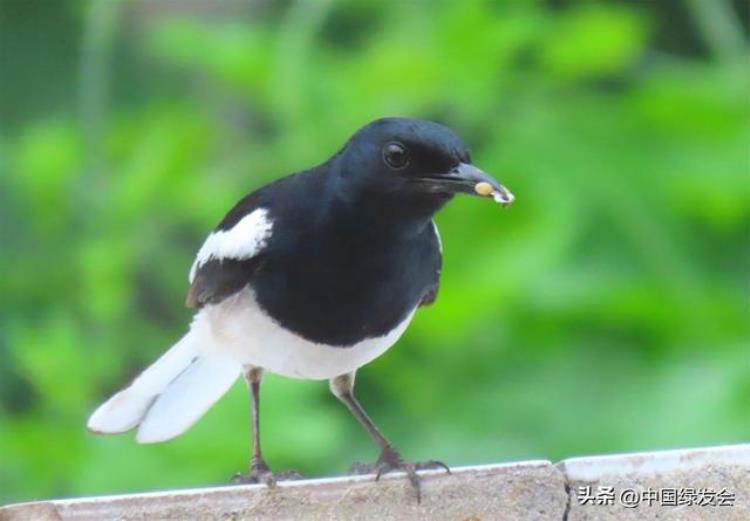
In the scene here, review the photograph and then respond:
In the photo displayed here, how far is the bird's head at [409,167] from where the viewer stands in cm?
328

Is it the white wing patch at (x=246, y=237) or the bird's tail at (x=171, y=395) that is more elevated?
the white wing patch at (x=246, y=237)

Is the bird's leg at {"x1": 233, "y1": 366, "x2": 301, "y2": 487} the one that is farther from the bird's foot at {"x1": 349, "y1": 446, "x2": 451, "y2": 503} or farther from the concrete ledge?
the concrete ledge

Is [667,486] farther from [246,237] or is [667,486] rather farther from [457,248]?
[457,248]

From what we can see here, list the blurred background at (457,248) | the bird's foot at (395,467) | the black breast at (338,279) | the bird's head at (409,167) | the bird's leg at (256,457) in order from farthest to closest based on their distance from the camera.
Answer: the blurred background at (457,248) < the bird's leg at (256,457) < the black breast at (338,279) < the bird's head at (409,167) < the bird's foot at (395,467)

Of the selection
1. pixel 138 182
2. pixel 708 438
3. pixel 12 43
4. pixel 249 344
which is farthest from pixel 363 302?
pixel 12 43

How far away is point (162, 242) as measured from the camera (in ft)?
18.9

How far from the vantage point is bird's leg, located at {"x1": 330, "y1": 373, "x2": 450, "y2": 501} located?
317 centimetres

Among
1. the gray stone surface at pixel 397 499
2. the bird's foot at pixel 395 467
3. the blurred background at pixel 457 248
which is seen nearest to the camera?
the gray stone surface at pixel 397 499

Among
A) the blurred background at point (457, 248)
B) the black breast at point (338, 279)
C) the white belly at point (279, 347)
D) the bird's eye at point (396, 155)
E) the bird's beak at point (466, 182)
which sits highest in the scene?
the bird's eye at point (396, 155)

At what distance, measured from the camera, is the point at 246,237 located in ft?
11.6

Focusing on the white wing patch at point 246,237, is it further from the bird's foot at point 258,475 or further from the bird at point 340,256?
the bird's foot at point 258,475

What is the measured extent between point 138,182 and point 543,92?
122 cm

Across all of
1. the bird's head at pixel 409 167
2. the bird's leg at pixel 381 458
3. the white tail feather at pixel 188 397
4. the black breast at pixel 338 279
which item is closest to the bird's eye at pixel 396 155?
the bird's head at pixel 409 167

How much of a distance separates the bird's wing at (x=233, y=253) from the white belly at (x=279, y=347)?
3 centimetres
